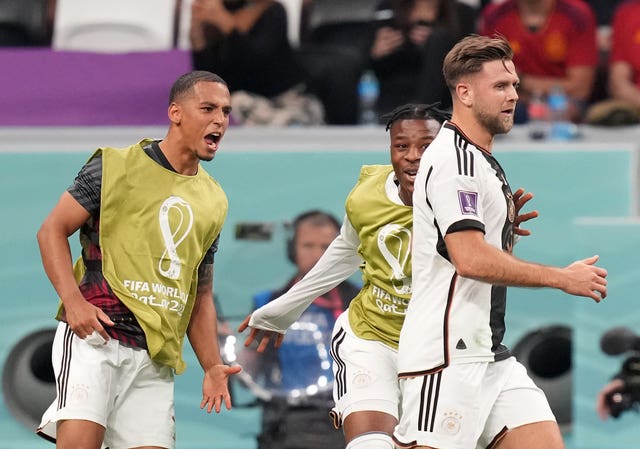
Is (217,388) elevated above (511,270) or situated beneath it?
situated beneath

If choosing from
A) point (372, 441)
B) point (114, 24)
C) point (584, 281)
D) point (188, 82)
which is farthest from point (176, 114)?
point (114, 24)

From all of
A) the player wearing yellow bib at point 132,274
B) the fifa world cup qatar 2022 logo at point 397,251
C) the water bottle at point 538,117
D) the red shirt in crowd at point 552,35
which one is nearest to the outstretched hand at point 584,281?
the fifa world cup qatar 2022 logo at point 397,251

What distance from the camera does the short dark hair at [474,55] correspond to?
16.7 feet

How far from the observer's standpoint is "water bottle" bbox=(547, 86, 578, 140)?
8.49 meters

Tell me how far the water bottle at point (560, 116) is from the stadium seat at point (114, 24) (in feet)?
8.08

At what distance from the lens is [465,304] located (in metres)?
5.04

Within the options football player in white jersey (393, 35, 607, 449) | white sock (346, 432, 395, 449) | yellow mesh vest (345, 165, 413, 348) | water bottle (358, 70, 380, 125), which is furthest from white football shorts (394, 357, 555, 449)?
water bottle (358, 70, 380, 125)

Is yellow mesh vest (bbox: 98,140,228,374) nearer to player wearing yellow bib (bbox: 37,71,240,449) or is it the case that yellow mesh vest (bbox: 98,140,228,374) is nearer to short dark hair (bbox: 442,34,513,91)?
player wearing yellow bib (bbox: 37,71,240,449)

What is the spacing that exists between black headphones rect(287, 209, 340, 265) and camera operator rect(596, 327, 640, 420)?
169 centimetres

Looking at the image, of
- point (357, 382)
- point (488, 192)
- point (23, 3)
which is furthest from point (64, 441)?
point (23, 3)

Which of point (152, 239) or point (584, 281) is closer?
point (584, 281)

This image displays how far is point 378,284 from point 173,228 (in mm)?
874

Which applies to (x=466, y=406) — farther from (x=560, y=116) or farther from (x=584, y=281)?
(x=560, y=116)

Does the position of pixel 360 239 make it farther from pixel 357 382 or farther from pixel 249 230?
pixel 249 230
